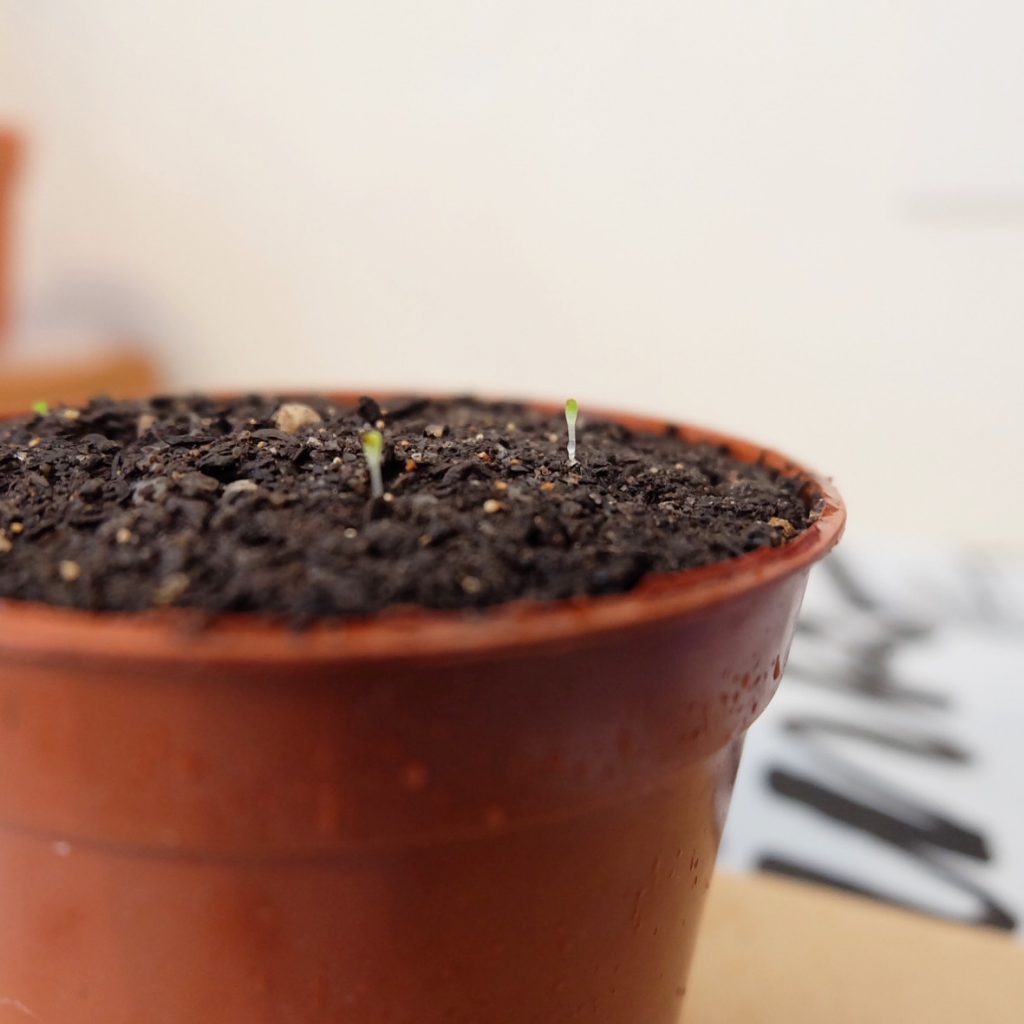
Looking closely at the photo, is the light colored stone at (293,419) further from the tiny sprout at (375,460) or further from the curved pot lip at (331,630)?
the curved pot lip at (331,630)

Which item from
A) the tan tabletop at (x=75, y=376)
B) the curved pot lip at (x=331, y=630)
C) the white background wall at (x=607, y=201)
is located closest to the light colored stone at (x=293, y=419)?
the curved pot lip at (x=331, y=630)

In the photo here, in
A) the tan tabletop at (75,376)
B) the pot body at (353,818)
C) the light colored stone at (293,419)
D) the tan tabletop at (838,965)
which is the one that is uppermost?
the light colored stone at (293,419)

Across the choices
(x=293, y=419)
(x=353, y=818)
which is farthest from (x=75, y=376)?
(x=353, y=818)

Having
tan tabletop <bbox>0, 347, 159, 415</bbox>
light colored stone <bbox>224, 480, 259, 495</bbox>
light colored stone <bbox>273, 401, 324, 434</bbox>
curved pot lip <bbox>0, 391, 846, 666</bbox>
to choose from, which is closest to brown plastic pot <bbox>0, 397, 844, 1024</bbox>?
curved pot lip <bbox>0, 391, 846, 666</bbox>

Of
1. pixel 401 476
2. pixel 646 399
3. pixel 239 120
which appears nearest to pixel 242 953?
pixel 401 476

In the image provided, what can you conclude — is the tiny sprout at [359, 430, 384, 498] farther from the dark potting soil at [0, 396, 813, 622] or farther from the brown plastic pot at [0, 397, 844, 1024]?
the brown plastic pot at [0, 397, 844, 1024]

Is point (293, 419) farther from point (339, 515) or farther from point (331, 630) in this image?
point (331, 630)
